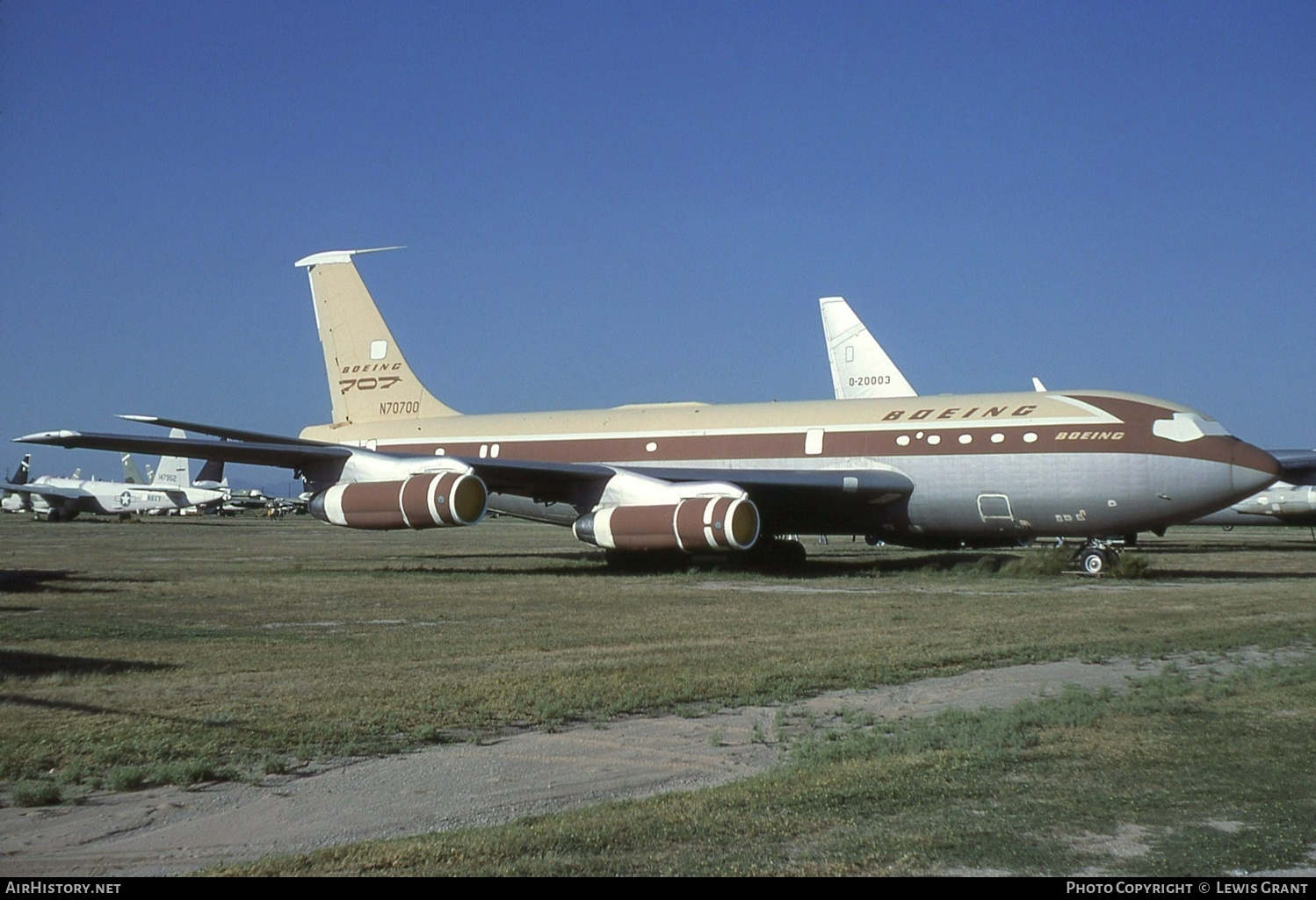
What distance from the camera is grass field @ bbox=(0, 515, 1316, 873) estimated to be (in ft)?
17.4

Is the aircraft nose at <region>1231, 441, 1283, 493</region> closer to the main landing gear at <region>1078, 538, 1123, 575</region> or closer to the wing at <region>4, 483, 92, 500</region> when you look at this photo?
the main landing gear at <region>1078, 538, 1123, 575</region>

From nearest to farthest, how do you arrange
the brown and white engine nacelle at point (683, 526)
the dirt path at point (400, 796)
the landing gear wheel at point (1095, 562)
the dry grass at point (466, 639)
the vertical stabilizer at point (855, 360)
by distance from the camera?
the dirt path at point (400, 796), the dry grass at point (466, 639), the brown and white engine nacelle at point (683, 526), the landing gear wheel at point (1095, 562), the vertical stabilizer at point (855, 360)

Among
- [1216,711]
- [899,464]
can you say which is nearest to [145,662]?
[1216,711]

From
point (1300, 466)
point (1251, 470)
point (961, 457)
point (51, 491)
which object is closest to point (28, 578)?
point (961, 457)

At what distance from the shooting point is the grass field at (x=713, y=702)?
530 cm

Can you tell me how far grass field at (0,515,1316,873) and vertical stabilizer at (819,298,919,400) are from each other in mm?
18987

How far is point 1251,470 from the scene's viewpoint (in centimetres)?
2139

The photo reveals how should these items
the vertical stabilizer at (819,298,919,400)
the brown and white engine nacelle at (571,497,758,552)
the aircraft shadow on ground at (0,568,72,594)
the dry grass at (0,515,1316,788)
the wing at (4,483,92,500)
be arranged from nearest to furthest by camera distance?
1. the dry grass at (0,515,1316,788)
2. the aircraft shadow on ground at (0,568,72,594)
3. the brown and white engine nacelle at (571,497,758,552)
4. the vertical stabilizer at (819,298,919,400)
5. the wing at (4,483,92,500)

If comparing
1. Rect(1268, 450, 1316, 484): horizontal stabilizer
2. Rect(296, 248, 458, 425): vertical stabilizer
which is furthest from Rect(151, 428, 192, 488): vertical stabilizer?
→ Rect(1268, 450, 1316, 484): horizontal stabilizer

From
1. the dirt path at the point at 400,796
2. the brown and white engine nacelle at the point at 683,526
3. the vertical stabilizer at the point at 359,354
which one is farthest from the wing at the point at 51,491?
the dirt path at the point at 400,796

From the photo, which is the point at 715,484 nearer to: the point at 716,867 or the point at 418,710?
the point at 418,710

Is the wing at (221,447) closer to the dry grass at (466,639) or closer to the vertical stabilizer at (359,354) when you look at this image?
the dry grass at (466,639)

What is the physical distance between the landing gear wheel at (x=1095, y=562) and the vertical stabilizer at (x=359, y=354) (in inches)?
638

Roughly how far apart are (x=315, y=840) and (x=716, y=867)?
1.80 m
